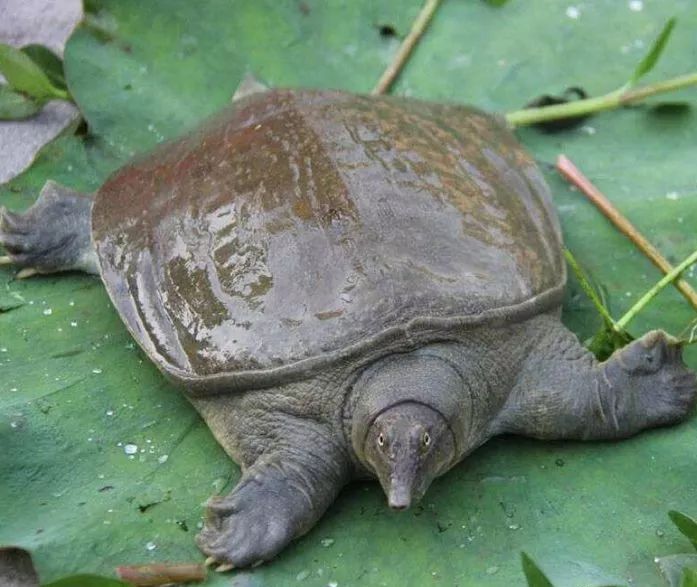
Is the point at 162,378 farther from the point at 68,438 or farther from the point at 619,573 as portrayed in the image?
the point at 619,573

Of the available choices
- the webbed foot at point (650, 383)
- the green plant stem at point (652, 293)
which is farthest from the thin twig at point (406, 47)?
the webbed foot at point (650, 383)

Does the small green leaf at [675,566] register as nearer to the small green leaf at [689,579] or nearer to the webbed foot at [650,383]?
the small green leaf at [689,579]

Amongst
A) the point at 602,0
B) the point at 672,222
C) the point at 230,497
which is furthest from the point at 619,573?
the point at 602,0

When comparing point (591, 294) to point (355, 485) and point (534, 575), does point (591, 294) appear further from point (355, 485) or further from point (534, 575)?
point (534, 575)

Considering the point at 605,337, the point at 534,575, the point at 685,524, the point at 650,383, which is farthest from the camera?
the point at 605,337

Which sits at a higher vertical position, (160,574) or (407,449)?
(407,449)

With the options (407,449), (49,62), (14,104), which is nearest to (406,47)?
(49,62)

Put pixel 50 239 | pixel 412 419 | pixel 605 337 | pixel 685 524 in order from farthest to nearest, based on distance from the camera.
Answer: pixel 50 239, pixel 605 337, pixel 412 419, pixel 685 524

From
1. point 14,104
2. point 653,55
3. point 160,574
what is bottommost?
point 14,104
